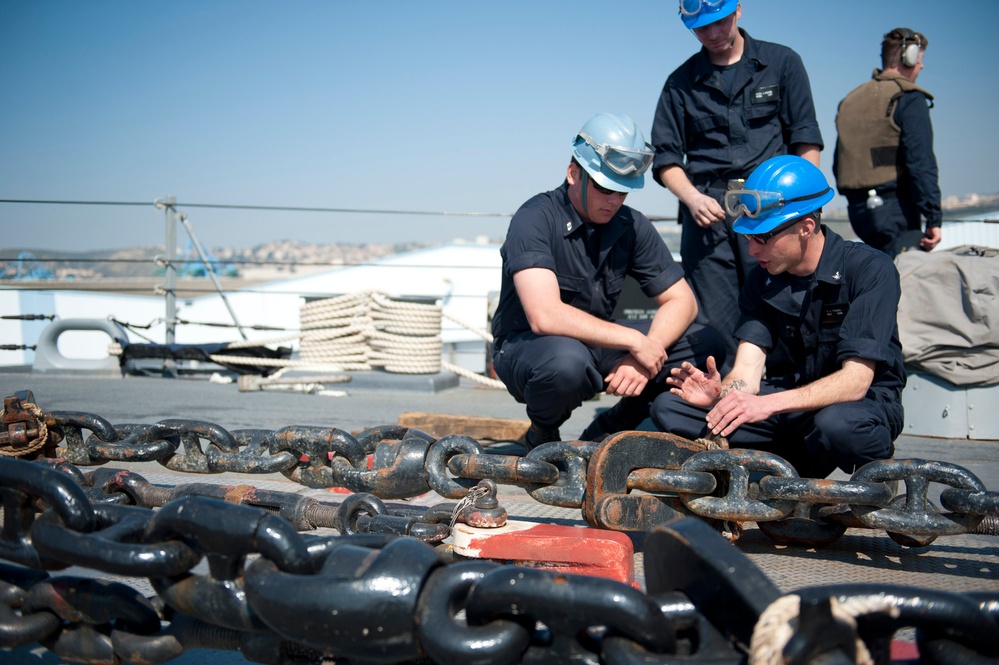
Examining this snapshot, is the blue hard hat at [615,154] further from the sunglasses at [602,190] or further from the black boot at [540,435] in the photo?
the black boot at [540,435]

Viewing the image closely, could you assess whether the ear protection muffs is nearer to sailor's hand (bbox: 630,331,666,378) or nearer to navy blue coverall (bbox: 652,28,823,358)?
navy blue coverall (bbox: 652,28,823,358)

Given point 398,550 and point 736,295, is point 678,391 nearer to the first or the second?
point 736,295

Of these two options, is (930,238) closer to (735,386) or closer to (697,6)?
(697,6)

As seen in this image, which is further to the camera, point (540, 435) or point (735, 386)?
point (540, 435)

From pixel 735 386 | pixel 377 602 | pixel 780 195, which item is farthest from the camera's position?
pixel 735 386

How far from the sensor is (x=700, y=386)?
104 inches

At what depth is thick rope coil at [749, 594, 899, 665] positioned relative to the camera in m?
0.83

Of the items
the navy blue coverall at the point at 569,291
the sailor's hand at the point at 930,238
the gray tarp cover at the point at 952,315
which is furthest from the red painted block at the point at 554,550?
the sailor's hand at the point at 930,238

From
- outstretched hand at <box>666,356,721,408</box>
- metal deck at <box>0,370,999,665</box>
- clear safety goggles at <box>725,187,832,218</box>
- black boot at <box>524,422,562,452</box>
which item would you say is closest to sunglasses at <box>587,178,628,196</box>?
clear safety goggles at <box>725,187,832,218</box>

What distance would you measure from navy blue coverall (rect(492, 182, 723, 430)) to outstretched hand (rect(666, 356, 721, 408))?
12.7 inches

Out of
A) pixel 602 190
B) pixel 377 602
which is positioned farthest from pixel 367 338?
pixel 377 602

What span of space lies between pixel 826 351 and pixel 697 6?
5.12ft

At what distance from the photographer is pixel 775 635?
84 cm

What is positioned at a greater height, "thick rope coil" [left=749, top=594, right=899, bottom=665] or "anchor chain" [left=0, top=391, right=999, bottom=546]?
"thick rope coil" [left=749, top=594, right=899, bottom=665]
